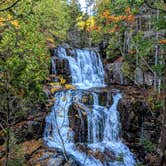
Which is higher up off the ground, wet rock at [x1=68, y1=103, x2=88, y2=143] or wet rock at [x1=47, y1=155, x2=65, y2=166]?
wet rock at [x1=68, y1=103, x2=88, y2=143]

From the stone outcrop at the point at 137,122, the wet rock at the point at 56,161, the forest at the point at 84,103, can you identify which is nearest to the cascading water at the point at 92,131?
the forest at the point at 84,103

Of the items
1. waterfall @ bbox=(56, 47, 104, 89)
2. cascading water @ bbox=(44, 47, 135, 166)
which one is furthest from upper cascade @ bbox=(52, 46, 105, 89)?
cascading water @ bbox=(44, 47, 135, 166)

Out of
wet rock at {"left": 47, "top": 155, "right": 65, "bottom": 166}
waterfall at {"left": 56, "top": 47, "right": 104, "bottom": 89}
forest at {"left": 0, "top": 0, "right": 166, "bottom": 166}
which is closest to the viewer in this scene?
forest at {"left": 0, "top": 0, "right": 166, "bottom": 166}

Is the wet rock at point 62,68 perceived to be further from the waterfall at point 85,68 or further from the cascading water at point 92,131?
the cascading water at point 92,131

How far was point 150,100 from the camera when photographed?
13328 mm

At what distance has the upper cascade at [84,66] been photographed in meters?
18.0

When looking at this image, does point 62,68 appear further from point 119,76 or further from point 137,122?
point 137,122

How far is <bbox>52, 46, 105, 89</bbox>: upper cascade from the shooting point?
1803cm

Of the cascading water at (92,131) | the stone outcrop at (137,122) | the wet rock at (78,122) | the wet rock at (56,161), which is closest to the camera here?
the wet rock at (56,161)

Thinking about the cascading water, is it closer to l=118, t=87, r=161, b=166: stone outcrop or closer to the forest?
the forest

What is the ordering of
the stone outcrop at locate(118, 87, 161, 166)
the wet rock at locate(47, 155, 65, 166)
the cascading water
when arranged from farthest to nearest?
the stone outcrop at locate(118, 87, 161, 166) < the cascading water < the wet rock at locate(47, 155, 65, 166)

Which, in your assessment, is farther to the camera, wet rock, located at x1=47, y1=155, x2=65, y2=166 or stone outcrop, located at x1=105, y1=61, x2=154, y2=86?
stone outcrop, located at x1=105, y1=61, x2=154, y2=86

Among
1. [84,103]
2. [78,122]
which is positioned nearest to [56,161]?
[78,122]

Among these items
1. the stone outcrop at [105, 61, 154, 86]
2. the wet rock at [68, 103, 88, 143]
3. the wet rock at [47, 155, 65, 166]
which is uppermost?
the stone outcrop at [105, 61, 154, 86]
